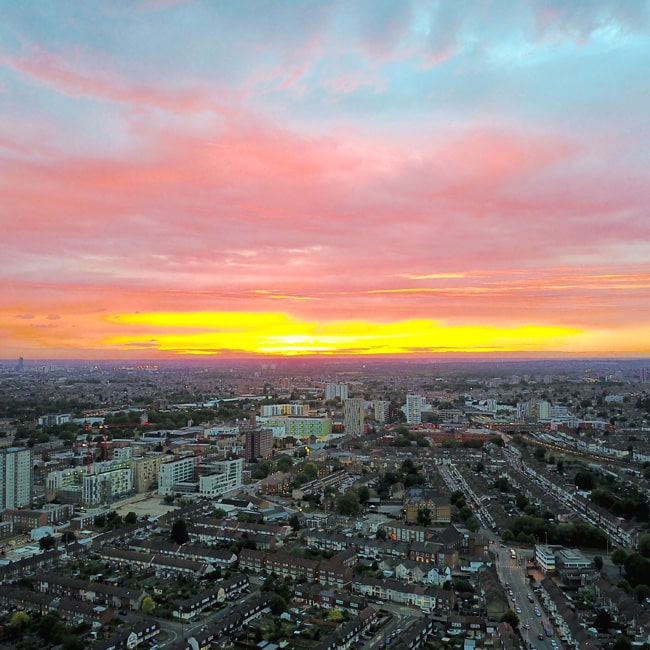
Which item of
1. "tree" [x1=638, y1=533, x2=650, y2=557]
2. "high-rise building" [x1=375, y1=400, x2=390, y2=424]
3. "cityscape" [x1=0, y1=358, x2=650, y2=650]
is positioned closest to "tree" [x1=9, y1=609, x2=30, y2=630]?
"cityscape" [x1=0, y1=358, x2=650, y2=650]

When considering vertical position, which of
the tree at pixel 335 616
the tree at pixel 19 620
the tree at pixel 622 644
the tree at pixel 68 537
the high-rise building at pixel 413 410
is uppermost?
the high-rise building at pixel 413 410

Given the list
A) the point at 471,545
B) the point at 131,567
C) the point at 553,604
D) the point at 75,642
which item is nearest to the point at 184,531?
the point at 131,567

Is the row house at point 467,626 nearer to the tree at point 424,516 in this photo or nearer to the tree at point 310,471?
the tree at point 424,516

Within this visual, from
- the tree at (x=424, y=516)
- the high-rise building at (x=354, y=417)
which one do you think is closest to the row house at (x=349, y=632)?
the tree at (x=424, y=516)

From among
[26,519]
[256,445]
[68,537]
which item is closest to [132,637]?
[68,537]

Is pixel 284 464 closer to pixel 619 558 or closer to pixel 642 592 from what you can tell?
pixel 619 558

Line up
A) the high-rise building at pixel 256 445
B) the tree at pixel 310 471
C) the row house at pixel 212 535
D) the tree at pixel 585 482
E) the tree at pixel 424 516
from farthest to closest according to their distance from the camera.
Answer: the high-rise building at pixel 256 445, the tree at pixel 310 471, the tree at pixel 585 482, the tree at pixel 424 516, the row house at pixel 212 535

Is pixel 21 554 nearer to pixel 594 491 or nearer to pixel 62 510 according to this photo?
pixel 62 510
